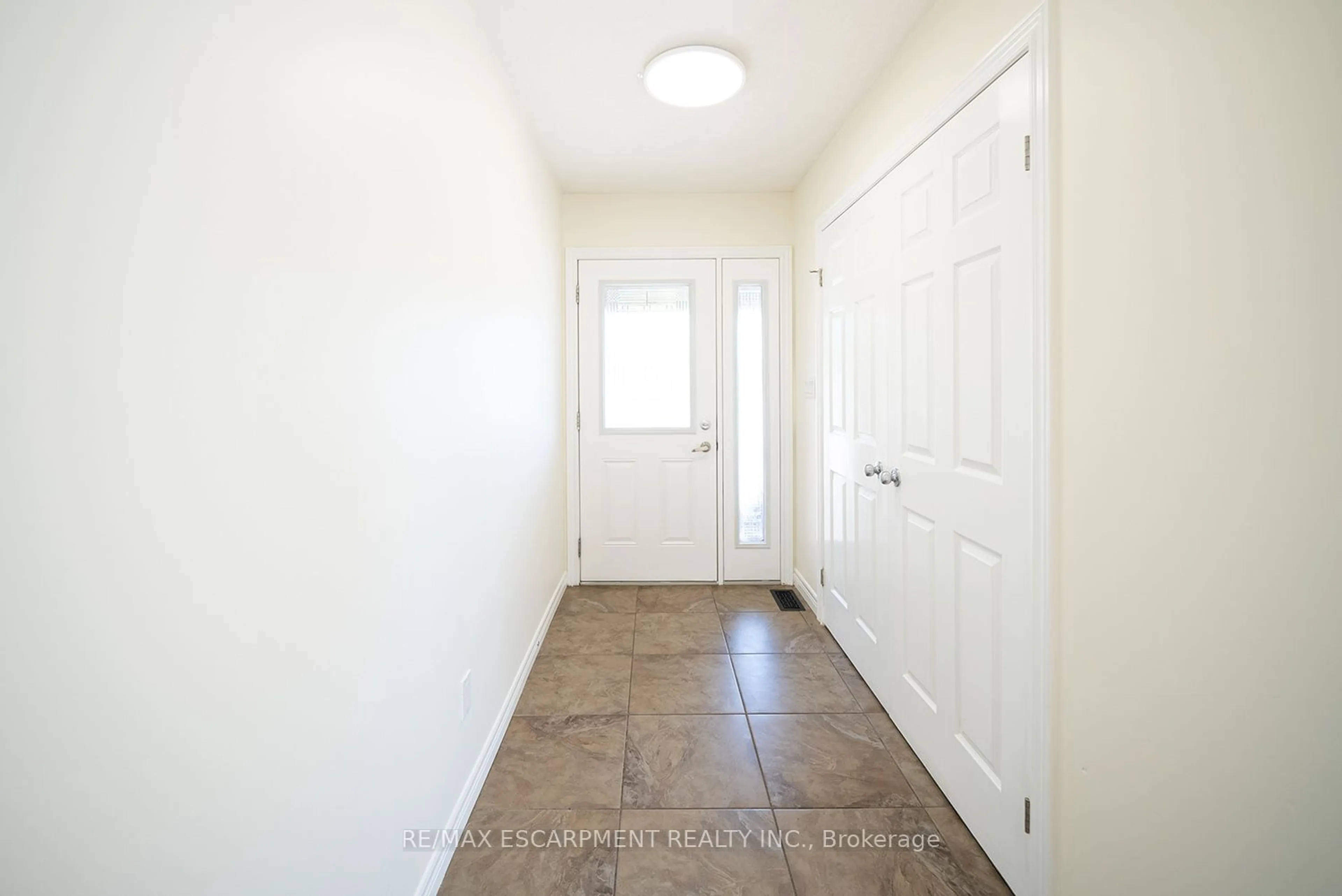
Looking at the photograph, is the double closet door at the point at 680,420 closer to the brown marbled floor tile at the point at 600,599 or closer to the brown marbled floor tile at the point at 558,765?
the brown marbled floor tile at the point at 600,599

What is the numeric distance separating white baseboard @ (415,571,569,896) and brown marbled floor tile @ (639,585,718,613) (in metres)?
0.70

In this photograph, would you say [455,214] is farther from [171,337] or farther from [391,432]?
[171,337]

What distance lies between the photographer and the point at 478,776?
1741 millimetres

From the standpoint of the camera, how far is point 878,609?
7.25 feet

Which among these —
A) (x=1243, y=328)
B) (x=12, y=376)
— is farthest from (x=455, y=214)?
(x=1243, y=328)

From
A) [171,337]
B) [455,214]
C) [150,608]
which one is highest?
[455,214]

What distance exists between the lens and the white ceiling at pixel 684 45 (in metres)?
1.85

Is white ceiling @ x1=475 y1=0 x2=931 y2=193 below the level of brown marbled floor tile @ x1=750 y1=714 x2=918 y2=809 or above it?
above

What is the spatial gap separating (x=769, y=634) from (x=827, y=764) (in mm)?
1026

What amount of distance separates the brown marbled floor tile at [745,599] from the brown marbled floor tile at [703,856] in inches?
61.9

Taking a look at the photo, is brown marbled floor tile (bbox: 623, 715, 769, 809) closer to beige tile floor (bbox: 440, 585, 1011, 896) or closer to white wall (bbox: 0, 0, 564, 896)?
beige tile floor (bbox: 440, 585, 1011, 896)

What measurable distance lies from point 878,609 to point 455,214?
6.51 ft

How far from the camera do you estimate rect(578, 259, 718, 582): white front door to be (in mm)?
3547

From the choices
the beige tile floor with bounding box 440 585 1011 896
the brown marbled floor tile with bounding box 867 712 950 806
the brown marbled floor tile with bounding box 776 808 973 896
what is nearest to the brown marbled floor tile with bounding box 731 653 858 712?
the beige tile floor with bounding box 440 585 1011 896
